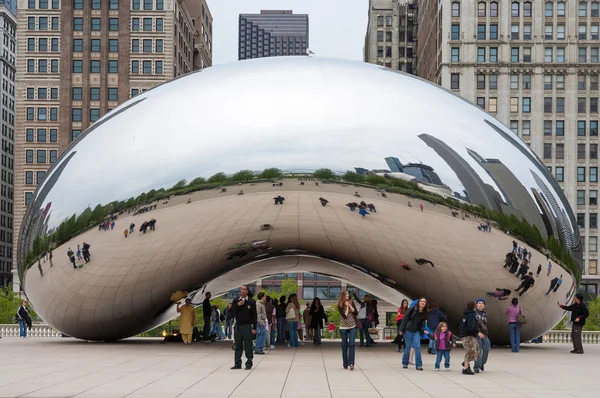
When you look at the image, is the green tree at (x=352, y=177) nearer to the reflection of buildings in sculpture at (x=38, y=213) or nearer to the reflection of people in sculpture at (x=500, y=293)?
the reflection of people in sculpture at (x=500, y=293)

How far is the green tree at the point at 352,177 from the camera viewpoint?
18.2 meters

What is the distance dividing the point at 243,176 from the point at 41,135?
9145 centimetres

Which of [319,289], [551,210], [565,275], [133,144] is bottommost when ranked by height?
[319,289]

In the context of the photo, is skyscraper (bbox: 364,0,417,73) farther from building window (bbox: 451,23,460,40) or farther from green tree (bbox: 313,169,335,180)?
green tree (bbox: 313,169,335,180)

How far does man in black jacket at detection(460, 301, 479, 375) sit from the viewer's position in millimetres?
15516

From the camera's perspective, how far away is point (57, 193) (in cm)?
1966

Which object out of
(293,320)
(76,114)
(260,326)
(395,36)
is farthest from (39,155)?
(260,326)

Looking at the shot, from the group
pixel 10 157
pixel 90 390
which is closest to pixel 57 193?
pixel 90 390

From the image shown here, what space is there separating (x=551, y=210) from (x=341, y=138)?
5.29m

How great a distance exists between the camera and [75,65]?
103438 millimetres

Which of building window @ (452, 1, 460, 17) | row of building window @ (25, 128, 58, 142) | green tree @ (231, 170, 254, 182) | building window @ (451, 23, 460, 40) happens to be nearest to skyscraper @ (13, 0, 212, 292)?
row of building window @ (25, 128, 58, 142)

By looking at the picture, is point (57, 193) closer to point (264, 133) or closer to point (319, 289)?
point (264, 133)

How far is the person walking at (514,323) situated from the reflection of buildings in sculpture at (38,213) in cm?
1051

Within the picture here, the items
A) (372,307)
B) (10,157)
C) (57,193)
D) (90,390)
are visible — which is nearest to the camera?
(90,390)
